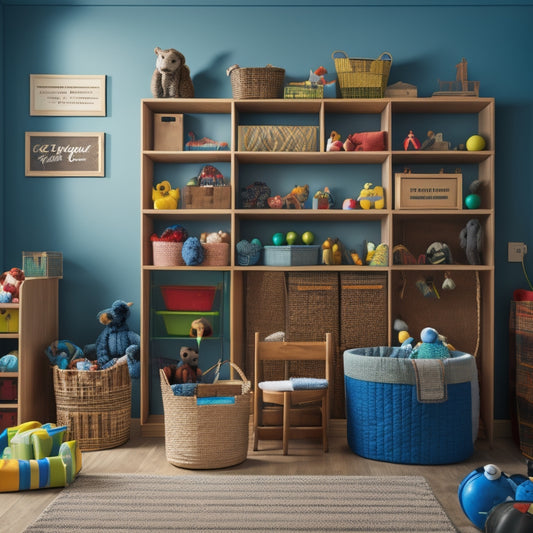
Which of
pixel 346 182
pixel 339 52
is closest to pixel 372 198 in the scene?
pixel 346 182

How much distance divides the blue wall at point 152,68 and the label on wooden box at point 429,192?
42cm

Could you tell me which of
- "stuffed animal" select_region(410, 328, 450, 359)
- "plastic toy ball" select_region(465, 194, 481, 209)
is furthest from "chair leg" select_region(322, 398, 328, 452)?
"plastic toy ball" select_region(465, 194, 481, 209)

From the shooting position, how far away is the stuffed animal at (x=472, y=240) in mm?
3768

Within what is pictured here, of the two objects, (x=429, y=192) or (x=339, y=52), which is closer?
(x=429, y=192)

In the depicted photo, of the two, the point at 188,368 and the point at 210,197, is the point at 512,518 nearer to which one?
the point at 188,368

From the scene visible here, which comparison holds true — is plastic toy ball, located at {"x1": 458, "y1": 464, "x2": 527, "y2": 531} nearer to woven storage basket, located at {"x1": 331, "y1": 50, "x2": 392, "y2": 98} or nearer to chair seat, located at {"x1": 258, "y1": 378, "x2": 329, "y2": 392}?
chair seat, located at {"x1": 258, "y1": 378, "x2": 329, "y2": 392}

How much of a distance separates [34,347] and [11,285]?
0.37 metres

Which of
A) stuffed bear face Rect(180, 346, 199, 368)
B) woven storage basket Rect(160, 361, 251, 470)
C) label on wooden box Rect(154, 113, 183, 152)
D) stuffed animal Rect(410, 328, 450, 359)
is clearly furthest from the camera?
label on wooden box Rect(154, 113, 183, 152)

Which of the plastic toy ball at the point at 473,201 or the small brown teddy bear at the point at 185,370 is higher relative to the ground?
the plastic toy ball at the point at 473,201

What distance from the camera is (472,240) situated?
3768mm

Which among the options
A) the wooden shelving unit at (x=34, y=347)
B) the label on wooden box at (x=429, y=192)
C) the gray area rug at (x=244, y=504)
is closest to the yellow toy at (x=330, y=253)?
the label on wooden box at (x=429, y=192)

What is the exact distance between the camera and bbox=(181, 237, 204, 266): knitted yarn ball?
3.74 meters

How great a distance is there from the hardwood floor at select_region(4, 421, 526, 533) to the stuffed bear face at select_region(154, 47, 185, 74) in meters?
2.15

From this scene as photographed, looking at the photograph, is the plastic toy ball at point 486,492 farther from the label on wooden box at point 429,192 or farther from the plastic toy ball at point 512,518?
the label on wooden box at point 429,192
